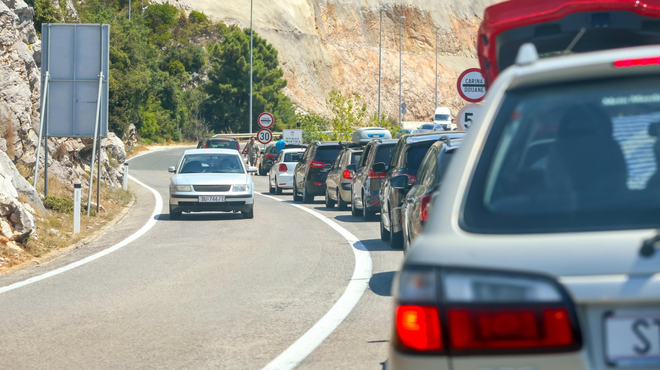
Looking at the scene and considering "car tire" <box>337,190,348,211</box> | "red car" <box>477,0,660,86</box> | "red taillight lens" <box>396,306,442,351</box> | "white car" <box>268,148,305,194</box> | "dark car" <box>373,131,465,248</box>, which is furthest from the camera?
"white car" <box>268,148,305,194</box>

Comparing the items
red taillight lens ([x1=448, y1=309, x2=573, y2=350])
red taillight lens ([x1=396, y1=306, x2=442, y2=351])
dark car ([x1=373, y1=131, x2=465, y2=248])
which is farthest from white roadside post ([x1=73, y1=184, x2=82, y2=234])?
red taillight lens ([x1=448, y1=309, x2=573, y2=350])

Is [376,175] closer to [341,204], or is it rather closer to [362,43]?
[341,204]

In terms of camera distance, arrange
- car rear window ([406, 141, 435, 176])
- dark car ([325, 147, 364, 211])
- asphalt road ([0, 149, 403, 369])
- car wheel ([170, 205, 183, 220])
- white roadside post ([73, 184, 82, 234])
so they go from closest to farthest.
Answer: asphalt road ([0, 149, 403, 369]), car rear window ([406, 141, 435, 176]), white roadside post ([73, 184, 82, 234]), car wheel ([170, 205, 183, 220]), dark car ([325, 147, 364, 211])

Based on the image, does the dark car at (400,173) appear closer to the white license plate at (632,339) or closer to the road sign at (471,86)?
the road sign at (471,86)

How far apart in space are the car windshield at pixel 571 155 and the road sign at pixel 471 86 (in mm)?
14408

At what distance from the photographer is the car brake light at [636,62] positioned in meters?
2.91

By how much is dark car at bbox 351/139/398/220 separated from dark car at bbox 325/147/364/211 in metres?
1.49

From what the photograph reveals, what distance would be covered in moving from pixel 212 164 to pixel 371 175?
195 inches

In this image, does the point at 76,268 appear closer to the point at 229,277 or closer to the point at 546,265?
the point at 229,277

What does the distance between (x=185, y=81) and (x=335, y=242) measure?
232 ft

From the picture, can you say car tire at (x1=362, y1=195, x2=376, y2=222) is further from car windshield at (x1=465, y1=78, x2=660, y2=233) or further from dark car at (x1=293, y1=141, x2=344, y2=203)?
car windshield at (x1=465, y1=78, x2=660, y2=233)

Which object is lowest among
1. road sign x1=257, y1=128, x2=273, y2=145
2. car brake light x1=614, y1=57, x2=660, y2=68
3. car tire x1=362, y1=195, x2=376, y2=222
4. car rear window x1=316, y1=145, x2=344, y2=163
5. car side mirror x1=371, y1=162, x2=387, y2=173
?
car tire x1=362, y1=195, x2=376, y2=222

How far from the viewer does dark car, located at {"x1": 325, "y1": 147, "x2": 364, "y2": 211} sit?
2203cm

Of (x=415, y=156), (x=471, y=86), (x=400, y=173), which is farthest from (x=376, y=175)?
(x=400, y=173)
